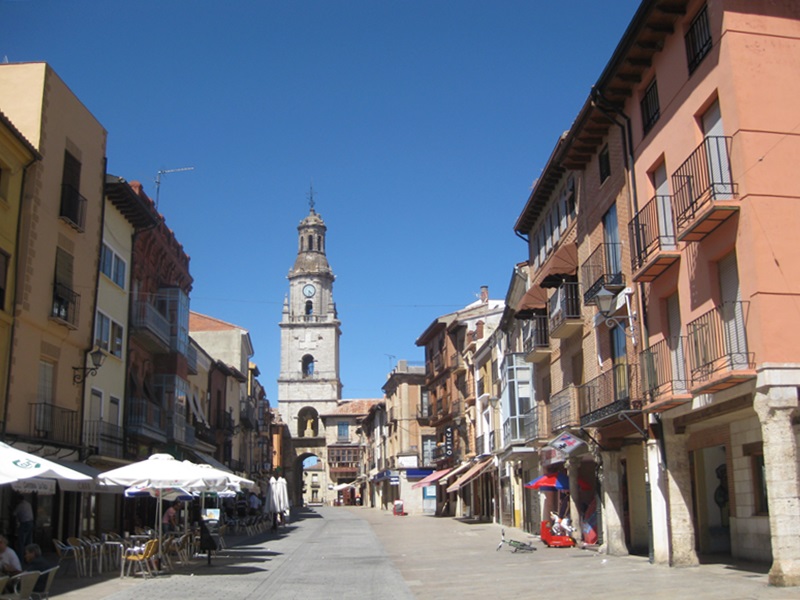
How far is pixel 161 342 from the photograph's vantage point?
111 ft

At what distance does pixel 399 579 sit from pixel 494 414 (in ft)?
85.2

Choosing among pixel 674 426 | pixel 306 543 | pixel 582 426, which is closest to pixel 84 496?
pixel 306 543

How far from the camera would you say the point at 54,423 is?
24.0 meters

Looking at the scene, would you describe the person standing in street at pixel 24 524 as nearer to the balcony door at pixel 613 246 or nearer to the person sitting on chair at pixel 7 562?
the person sitting on chair at pixel 7 562

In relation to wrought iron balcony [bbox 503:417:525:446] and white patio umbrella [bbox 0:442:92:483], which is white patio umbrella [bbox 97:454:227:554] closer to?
white patio umbrella [bbox 0:442:92:483]

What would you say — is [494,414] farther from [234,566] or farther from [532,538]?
[234,566]

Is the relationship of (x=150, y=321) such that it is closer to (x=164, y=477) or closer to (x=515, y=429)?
(x=515, y=429)

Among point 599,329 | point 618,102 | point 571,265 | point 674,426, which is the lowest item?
point 674,426

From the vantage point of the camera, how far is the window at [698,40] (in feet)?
52.2

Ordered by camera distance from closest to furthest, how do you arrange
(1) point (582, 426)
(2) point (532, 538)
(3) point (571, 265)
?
(1) point (582, 426), (3) point (571, 265), (2) point (532, 538)

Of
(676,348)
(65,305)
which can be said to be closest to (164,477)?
(65,305)

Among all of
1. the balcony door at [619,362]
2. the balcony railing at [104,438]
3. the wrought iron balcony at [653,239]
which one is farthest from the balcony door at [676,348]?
the balcony railing at [104,438]

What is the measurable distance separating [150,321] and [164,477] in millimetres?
14461

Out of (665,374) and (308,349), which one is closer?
(665,374)
